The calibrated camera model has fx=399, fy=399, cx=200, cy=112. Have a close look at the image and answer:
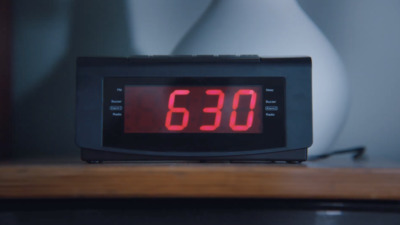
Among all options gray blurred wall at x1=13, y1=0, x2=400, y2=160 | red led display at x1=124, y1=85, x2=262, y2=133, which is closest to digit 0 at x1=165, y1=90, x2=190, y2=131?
red led display at x1=124, y1=85, x2=262, y2=133

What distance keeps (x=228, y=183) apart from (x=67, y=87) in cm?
51

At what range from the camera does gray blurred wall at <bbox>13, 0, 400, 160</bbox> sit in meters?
0.81

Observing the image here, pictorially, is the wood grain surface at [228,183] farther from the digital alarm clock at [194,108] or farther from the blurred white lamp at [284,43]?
the blurred white lamp at [284,43]

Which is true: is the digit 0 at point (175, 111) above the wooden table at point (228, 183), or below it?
above

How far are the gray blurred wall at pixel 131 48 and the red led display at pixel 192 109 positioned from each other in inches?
12.6

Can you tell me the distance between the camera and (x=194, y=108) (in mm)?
518

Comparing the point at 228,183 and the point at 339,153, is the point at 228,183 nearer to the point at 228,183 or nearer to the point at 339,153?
the point at 228,183

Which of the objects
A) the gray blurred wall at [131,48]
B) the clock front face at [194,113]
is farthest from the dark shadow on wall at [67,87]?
the clock front face at [194,113]

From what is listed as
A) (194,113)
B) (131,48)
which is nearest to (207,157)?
(194,113)

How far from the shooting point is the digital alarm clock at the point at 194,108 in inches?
19.9

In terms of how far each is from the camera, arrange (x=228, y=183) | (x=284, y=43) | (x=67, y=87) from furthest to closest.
Result: (x=67, y=87)
(x=284, y=43)
(x=228, y=183)

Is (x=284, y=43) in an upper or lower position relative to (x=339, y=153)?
upper

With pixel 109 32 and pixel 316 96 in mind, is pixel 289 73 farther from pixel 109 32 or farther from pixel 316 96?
pixel 109 32

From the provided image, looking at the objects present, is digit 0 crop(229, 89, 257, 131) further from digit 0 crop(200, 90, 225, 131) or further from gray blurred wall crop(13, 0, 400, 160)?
gray blurred wall crop(13, 0, 400, 160)
